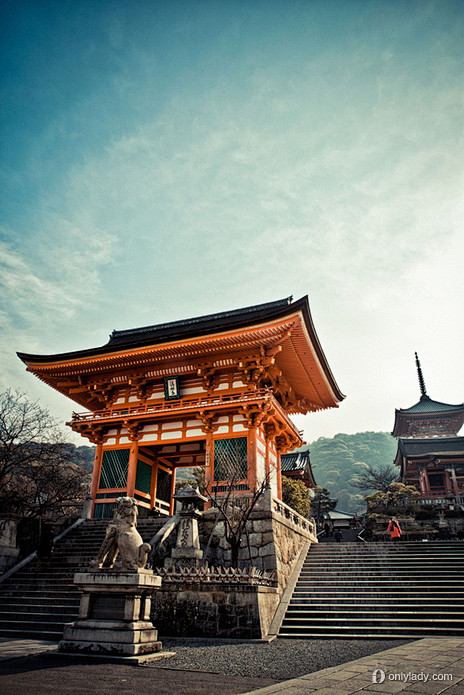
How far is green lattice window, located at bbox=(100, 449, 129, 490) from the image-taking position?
59.0 feet

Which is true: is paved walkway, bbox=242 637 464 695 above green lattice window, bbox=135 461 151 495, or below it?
below

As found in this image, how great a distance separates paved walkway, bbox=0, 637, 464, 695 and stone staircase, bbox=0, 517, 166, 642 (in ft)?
9.84

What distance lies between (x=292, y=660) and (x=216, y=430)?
1076 centimetres

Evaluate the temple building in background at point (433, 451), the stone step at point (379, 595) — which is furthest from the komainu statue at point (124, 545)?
the temple building in background at point (433, 451)

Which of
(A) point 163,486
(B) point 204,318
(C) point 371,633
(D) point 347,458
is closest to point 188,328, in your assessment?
(B) point 204,318

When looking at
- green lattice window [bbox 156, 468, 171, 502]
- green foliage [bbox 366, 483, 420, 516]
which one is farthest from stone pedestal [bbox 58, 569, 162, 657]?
green foliage [bbox 366, 483, 420, 516]

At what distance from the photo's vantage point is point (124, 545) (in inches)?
298

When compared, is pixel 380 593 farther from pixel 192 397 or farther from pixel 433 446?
pixel 433 446

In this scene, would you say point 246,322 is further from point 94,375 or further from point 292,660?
point 292,660

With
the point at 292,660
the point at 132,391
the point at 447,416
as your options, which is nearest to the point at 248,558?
the point at 292,660

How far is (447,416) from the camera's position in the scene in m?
49.0

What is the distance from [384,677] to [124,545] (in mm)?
4571

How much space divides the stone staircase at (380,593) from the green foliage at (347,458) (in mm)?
65286

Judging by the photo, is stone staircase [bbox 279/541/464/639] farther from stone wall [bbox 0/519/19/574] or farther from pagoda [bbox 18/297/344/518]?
stone wall [bbox 0/519/19/574]
